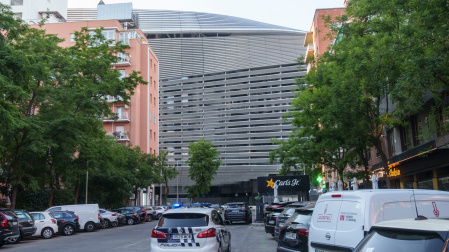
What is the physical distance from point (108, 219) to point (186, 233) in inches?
1031

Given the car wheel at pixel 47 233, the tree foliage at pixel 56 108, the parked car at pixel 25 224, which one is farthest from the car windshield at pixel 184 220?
the car wheel at pixel 47 233

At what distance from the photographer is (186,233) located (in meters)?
10.3

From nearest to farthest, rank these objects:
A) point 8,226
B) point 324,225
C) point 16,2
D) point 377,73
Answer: point 324,225 → point 377,73 → point 8,226 → point 16,2

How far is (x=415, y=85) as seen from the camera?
40.8 feet

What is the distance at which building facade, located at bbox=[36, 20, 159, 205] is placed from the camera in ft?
206

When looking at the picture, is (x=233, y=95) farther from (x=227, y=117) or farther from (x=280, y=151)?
(x=280, y=151)

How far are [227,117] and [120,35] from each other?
171 ft

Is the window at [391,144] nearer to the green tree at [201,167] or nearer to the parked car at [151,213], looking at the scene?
the parked car at [151,213]

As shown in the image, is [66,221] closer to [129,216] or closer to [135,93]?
[129,216]

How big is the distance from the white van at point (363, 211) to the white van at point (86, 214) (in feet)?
81.9

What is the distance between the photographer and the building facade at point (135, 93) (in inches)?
2478

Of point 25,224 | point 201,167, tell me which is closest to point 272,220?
point 25,224

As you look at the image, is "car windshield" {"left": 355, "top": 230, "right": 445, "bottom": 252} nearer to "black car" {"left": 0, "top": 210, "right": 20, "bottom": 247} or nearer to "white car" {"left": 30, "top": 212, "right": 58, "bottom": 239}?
"black car" {"left": 0, "top": 210, "right": 20, "bottom": 247}

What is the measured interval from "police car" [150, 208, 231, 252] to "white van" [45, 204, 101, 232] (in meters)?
20.7
